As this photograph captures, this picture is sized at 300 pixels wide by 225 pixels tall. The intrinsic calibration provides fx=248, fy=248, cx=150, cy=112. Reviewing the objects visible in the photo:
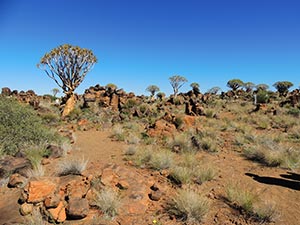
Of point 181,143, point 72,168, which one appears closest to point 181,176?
point 72,168

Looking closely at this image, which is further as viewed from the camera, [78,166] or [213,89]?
[213,89]

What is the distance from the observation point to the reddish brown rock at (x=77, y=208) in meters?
4.20

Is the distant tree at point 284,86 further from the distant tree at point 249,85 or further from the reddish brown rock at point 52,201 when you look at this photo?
the reddish brown rock at point 52,201

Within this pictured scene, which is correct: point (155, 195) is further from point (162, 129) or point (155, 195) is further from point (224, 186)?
point (162, 129)

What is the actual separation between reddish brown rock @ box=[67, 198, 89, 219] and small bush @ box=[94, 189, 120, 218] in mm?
223

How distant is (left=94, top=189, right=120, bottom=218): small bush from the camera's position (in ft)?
14.2

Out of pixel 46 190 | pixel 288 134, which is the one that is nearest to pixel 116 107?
pixel 288 134

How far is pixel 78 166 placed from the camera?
5.80 meters

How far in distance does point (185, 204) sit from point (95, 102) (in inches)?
843

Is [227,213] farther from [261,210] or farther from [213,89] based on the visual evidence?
[213,89]

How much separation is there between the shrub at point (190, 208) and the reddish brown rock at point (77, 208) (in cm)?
150

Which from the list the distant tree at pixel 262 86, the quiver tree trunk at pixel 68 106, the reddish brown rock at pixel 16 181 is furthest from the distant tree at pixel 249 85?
the reddish brown rock at pixel 16 181

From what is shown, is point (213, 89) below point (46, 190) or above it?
above

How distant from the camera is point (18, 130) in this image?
8375mm
